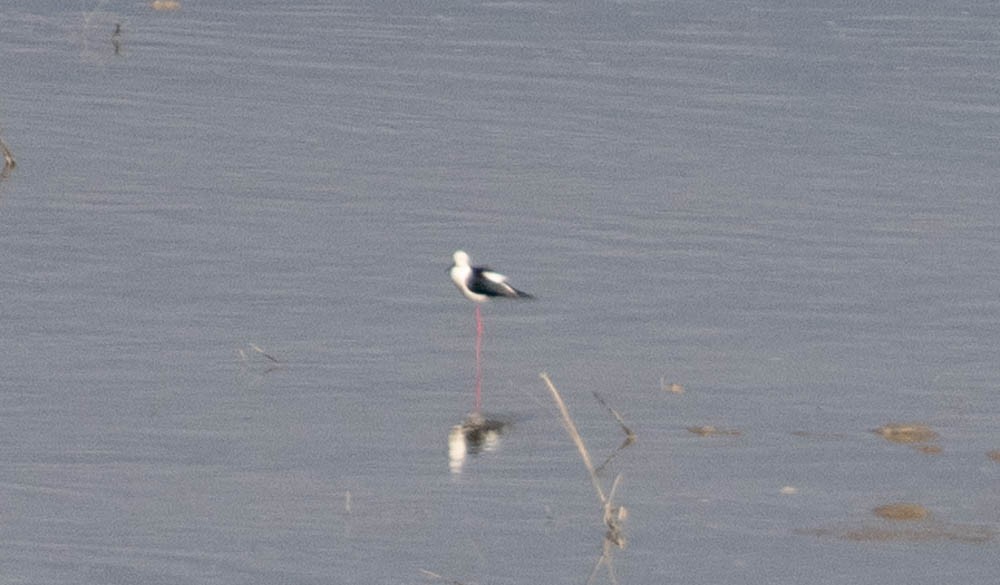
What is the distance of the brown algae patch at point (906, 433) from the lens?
13.9 meters

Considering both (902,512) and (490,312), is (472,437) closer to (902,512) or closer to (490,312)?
(902,512)

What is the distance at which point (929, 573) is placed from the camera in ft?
36.8

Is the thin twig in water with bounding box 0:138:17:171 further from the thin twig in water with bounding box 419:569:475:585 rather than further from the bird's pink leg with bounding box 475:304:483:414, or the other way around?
the thin twig in water with bounding box 419:569:475:585

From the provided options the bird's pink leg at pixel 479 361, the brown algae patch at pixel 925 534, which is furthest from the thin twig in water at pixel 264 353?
the brown algae patch at pixel 925 534

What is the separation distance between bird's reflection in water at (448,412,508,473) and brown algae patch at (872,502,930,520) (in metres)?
2.35

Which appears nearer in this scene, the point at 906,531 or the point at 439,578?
the point at 439,578

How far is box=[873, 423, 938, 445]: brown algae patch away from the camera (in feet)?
45.5

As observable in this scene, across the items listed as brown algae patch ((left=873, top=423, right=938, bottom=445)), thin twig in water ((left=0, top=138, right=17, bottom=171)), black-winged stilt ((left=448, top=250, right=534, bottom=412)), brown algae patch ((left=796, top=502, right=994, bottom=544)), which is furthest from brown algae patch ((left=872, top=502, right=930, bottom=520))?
thin twig in water ((left=0, top=138, right=17, bottom=171))

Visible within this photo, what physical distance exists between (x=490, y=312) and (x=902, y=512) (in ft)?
18.8

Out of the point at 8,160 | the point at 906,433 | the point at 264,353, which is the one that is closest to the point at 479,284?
the point at 264,353

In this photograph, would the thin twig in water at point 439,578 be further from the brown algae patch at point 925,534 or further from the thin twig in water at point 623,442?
the thin twig in water at point 623,442

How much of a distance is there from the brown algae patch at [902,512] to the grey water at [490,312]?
0.37ft

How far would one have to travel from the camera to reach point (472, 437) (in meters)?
13.9

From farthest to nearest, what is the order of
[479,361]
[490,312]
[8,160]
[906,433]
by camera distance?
1. [8,160]
2. [490,312]
3. [479,361]
4. [906,433]
